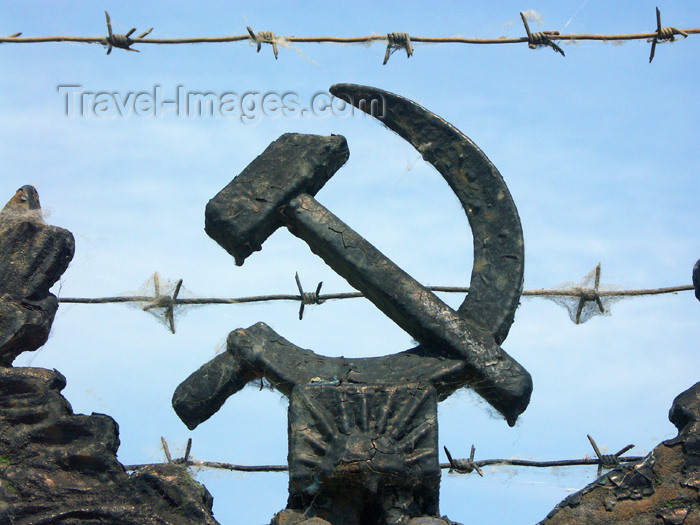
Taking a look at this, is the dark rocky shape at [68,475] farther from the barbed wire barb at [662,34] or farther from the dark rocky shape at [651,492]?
the barbed wire barb at [662,34]

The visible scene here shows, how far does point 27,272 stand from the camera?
3.92 metres

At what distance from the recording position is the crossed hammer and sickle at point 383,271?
12.5 ft

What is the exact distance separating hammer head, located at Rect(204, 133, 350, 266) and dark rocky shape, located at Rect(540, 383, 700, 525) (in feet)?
4.82

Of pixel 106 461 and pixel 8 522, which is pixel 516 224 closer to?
pixel 106 461

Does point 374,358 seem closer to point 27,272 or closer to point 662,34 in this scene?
point 27,272

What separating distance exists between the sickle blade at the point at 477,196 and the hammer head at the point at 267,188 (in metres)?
0.22

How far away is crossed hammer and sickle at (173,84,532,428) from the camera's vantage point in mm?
3812

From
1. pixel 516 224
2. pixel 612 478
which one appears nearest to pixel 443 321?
pixel 516 224

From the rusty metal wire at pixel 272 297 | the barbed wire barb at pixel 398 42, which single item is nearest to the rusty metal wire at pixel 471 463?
the rusty metal wire at pixel 272 297

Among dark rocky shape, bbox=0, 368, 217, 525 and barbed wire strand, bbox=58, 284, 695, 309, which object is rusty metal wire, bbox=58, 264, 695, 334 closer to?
barbed wire strand, bbox=58, 284, 695, 309

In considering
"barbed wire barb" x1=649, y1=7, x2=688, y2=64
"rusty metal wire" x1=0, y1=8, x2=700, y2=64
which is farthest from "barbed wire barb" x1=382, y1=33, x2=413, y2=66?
"barbed wire barb" x1=649, y1=7, x2=688, y2=64

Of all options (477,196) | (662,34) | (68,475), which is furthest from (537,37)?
(68,475)

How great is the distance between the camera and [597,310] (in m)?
5.58

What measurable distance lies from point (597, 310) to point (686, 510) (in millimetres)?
2170
